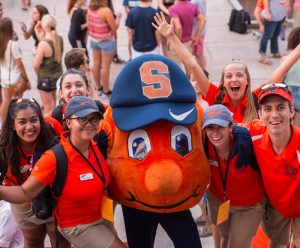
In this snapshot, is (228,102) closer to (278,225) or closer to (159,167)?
(278,225)

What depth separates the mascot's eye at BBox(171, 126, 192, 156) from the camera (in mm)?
3412

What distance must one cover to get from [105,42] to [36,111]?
421 centimetres

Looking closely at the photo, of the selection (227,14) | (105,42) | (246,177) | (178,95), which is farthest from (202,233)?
(227,14)

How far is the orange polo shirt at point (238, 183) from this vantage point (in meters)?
3.48

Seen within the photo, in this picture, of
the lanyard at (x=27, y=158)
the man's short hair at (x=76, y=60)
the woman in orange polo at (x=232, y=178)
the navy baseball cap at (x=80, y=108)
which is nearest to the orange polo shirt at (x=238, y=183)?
the woman in orange polo at (x=232, y=178)

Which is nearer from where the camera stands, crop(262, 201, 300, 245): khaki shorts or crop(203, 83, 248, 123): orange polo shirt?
crop(262, 201, 300, 245): khaki shorts

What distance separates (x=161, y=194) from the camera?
3309mm

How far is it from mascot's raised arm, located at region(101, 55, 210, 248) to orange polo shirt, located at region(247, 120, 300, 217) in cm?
38

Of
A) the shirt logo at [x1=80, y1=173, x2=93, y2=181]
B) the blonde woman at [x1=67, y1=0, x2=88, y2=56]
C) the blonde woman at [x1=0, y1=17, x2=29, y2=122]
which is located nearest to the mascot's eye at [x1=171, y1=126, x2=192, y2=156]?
the shirt logo at [x1=80, y1=173, x2=93, y2=181]

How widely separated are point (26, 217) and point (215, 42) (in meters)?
7.51

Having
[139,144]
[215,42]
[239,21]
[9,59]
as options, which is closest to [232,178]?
[139,144]

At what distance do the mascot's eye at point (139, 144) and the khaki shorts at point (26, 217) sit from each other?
880 millimetres

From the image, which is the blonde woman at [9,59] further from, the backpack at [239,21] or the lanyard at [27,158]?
the backpack at [239,21]

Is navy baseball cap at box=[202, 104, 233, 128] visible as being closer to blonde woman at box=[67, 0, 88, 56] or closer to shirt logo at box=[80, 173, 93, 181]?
shirt logo at box=[80, 173, 93, 181]
